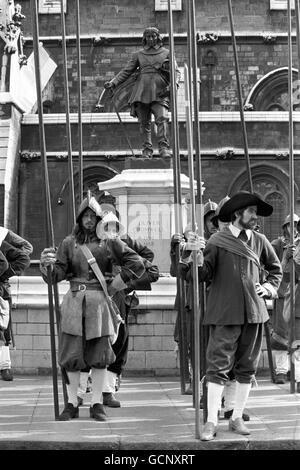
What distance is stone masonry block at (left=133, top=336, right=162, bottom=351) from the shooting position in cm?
1198

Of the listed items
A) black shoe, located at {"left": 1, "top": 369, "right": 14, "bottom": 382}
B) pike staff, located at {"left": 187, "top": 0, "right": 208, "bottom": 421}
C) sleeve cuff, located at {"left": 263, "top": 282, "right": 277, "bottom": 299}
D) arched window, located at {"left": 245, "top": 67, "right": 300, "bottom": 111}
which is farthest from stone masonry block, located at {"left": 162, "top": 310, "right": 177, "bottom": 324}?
arched window, located at {"left": 245, "top": 67, "right": 300, "bottom": 111}

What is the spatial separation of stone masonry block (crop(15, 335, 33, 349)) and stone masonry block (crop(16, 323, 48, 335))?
0.17 feet

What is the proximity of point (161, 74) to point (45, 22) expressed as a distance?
51.3ft

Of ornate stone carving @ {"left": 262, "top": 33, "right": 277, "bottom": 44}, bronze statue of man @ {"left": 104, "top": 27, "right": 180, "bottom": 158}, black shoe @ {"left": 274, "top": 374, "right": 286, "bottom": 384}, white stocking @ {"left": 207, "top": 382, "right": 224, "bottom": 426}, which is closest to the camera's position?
white stocking @ {"left": 207, "top": 382, "right": 224, "bottom": 426}

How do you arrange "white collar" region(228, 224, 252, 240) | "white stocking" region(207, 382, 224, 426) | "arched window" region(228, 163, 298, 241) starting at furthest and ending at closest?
"arched window" region(228, 163, 298, 241) → "white collar" region(228, 224, 252, 240) → "white stocking" region(207, 382, 224, 426)

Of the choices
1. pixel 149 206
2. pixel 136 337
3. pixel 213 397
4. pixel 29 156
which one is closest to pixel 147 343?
pixel 136 337

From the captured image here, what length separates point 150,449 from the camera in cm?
682

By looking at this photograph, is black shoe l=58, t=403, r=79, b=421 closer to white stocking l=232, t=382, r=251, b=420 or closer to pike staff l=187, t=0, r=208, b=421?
pike staff l=187, t=0, r=208, b=421

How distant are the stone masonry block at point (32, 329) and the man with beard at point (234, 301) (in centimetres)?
464

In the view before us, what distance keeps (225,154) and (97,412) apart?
51.2 ft

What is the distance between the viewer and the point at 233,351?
7.49 meters

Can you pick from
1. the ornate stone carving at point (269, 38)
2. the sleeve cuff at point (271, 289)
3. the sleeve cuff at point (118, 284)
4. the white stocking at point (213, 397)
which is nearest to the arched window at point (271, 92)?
the ornate stone carving at point (269, 38)

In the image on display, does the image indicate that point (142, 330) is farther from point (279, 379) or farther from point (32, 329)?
point (279, 379)
